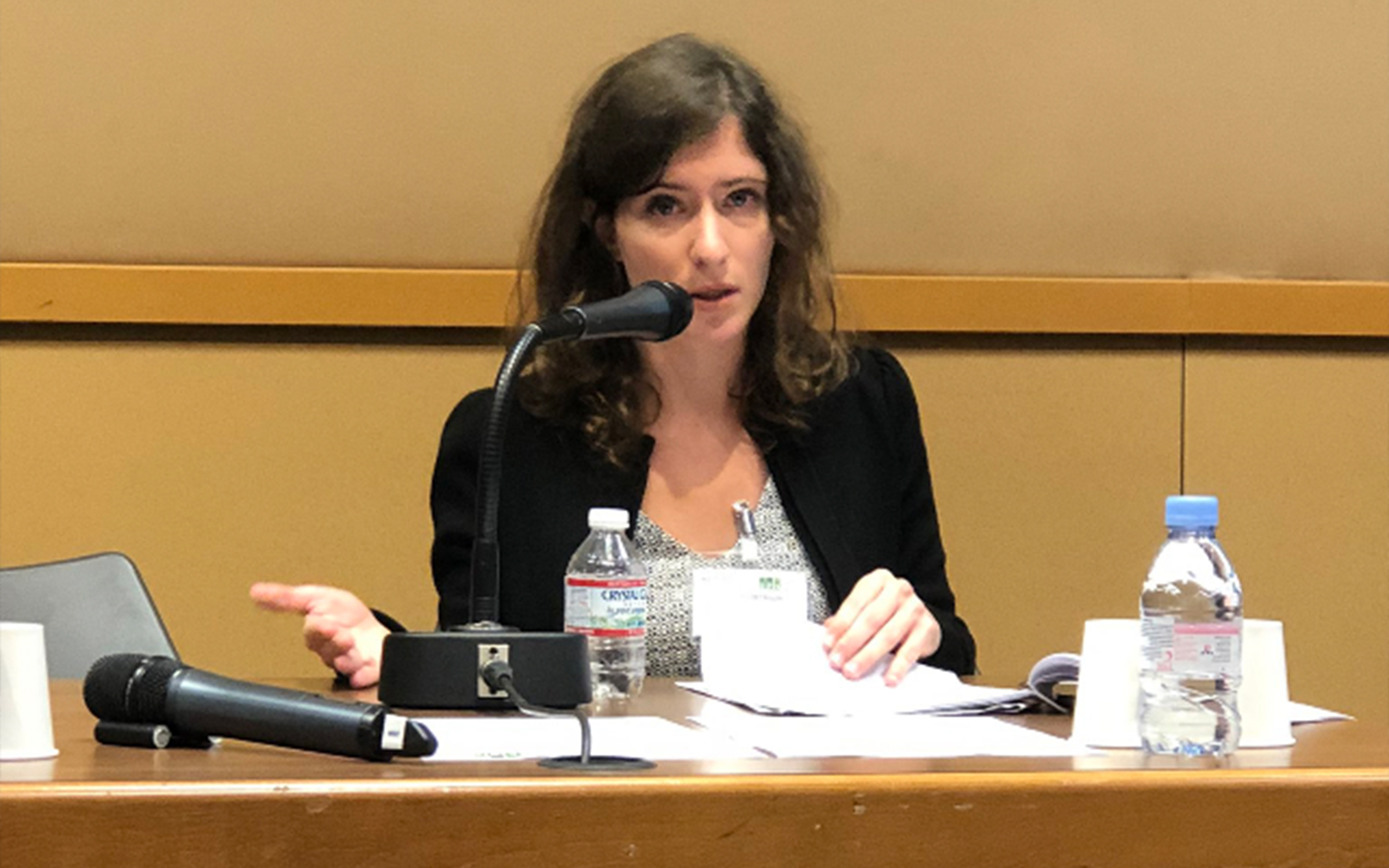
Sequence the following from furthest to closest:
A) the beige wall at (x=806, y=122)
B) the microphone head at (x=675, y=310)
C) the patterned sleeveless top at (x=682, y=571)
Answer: the beige wall at (x=806, y=122) → the patterned sleeveless top at (x=682, y=571) → the microphone head at (x=675, y=310)

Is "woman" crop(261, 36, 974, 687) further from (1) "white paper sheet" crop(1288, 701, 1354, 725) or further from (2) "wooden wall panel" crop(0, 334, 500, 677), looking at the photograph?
(1) "white paper sheet" crop(1288, 701, 1354, 725)

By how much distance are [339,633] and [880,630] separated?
0.53 m

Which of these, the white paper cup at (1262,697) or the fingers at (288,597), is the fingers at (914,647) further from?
the fingers at (288,597)

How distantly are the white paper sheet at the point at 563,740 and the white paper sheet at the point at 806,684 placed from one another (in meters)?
0.19

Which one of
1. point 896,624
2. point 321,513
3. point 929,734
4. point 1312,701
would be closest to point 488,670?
point 929,734

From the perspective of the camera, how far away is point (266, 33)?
2.82 metres

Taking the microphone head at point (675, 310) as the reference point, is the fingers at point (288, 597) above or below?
below

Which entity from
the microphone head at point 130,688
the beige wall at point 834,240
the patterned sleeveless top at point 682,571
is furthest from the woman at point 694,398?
the microphone head at point 130,688

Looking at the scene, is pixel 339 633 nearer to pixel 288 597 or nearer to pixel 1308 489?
pixel 288 597

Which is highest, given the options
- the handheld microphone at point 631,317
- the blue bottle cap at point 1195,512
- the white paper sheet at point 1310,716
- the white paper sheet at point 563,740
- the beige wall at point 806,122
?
the beige wall at point 806,122

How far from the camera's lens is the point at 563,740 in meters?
1.21

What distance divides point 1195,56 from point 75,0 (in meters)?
1.83

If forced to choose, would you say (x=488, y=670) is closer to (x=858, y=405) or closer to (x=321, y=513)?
(x=858, y=405)

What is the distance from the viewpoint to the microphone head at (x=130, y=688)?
1177 millimetres
